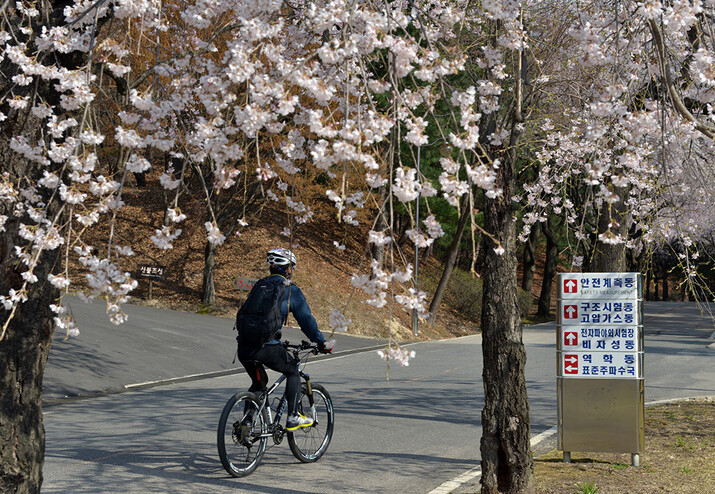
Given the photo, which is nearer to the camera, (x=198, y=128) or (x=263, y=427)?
(x=198, y=128)

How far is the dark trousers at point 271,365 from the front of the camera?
770 cm

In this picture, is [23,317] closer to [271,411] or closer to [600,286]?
[271,411]

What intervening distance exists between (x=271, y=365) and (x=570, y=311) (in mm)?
3055

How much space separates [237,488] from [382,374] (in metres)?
9.30

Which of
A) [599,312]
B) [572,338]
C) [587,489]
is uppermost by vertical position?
[599,312]

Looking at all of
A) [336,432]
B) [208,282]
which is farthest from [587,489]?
[208,282]

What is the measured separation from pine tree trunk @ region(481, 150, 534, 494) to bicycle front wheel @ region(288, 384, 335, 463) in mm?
2358

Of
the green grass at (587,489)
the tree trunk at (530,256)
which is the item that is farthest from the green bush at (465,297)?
the green grass at (587,489)

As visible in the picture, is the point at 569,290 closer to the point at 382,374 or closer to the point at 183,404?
the point at 183,404

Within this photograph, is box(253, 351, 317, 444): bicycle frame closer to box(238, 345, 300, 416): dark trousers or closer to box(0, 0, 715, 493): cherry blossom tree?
box(238, 345, 300, 416): dark trousers

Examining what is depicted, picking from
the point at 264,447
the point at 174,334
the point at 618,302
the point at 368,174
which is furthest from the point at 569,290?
the point at 174,334

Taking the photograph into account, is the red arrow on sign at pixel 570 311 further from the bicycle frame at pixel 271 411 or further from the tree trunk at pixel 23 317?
the tree trunk at pixel 23 317

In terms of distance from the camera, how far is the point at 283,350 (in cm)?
781

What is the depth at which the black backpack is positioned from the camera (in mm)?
7613
